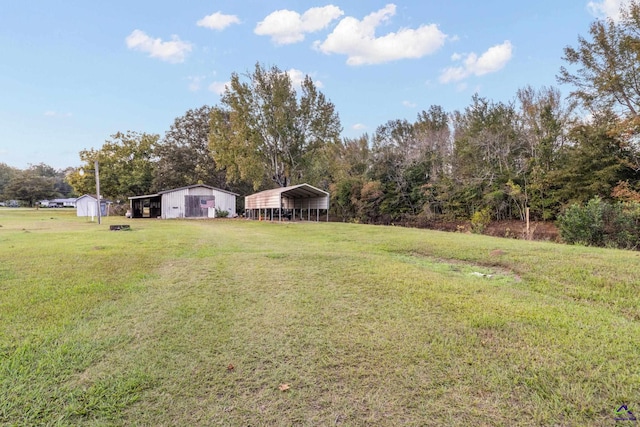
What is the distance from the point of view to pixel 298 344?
259cm

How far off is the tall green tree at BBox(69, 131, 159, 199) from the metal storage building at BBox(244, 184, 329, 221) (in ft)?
48.2

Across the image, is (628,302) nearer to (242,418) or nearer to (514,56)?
(242,418)

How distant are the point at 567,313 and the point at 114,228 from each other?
13.6m

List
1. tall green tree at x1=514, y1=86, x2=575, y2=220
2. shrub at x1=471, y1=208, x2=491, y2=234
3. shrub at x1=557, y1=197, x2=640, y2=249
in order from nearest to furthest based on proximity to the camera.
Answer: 1. shrub at x1=557, y1=197, x2=640, y2=249
2. tall green tree at x1=514, y1=86, x2=575, y2=220
3. shrub at x1=471, y1=208, x2=491, y2=234

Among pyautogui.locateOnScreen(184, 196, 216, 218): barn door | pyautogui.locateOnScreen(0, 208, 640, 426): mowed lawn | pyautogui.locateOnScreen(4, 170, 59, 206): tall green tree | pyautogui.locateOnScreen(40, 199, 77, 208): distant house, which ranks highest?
pyautogui.locateOnScreen(4, 170, 59, 206): tall green tree

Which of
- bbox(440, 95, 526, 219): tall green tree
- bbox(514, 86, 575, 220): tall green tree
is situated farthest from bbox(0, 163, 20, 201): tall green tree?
bbox(514, 86, 575, 220): tall green tree

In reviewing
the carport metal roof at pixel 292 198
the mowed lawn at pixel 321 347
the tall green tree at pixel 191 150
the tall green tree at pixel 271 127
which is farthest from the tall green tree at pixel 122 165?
the mowed lawn at pixel 321 347

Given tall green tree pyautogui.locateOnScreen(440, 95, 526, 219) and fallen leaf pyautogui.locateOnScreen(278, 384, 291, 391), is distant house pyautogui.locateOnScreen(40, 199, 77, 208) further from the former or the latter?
fallen leaf pyautogui.locateOnScreen(278, 384, 291, 391)

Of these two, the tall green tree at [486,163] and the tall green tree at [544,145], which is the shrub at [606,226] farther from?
the tall green tree at [486,163]

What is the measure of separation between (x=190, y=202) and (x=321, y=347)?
24537 millimetres

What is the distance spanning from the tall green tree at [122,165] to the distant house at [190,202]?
6345 millimetres

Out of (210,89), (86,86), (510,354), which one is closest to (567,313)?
(510,354)

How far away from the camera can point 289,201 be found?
907 inches

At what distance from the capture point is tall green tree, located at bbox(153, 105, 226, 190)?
31.9m
